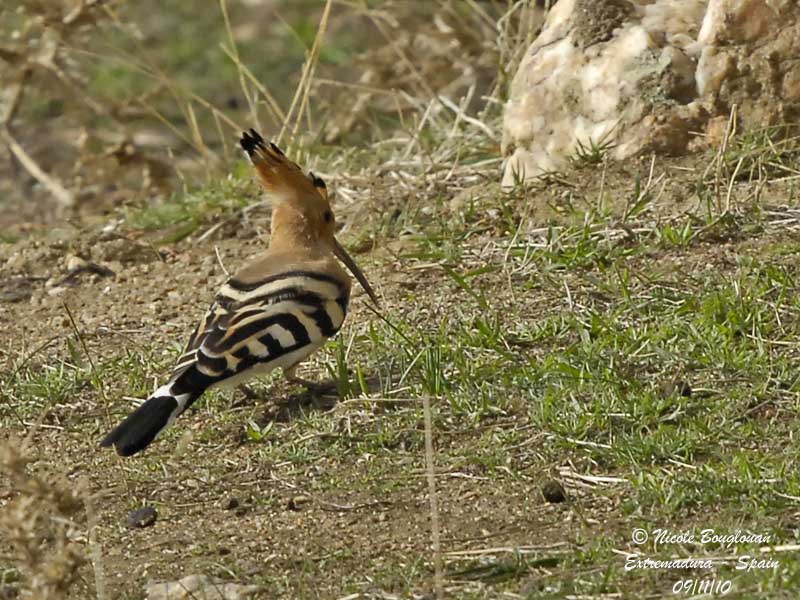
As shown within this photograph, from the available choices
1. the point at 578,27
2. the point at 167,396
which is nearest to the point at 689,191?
the point at 578,27

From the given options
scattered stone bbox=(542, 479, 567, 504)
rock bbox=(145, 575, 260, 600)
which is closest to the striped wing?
rock bbox=(145, 575, 260, 600)

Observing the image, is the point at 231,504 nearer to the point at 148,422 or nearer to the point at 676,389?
the point at 148,422

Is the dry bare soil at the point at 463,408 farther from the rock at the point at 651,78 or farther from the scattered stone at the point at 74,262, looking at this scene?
the rock at the point at 651,78

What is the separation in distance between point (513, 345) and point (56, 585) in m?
2.00

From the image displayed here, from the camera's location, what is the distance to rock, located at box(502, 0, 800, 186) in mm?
5289

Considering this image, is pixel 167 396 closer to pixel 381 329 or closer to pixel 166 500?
pixel 166 500

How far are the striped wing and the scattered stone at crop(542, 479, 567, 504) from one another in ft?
2.96

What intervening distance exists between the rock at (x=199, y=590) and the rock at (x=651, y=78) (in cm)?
249

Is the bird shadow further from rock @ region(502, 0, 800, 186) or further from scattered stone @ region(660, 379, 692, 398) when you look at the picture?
rock @ region(502, 0, 800, 186)

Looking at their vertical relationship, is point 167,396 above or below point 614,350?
above

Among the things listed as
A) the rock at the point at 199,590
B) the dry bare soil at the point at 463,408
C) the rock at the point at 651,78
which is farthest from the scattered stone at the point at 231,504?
the rock at the point at 651,78

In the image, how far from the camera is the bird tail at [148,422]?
3887 mm

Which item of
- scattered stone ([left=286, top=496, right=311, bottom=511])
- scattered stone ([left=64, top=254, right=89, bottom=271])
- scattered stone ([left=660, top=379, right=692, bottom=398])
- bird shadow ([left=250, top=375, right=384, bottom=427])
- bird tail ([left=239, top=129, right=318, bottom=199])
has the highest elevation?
bird tail ([left=239, top=129, right=318, bottom=199])

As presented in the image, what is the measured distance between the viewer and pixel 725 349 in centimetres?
420
